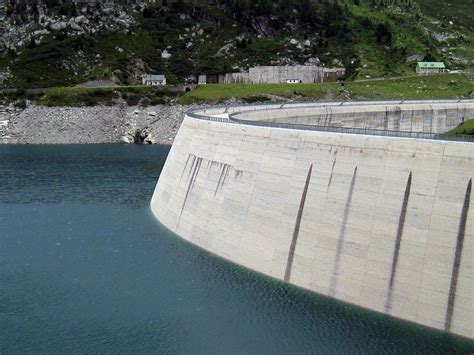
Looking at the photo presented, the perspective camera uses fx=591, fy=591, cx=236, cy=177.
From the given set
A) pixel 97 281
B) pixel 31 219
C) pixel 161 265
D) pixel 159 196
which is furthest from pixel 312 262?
pixel 31 219

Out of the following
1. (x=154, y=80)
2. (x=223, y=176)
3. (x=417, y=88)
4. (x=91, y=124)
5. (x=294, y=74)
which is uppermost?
(x=223, y=176)

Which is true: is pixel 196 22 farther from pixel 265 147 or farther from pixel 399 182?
pixel 399 182

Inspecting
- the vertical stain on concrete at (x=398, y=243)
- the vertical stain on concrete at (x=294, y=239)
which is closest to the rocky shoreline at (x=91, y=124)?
the vertical stain on concrete at (x=294, y=239)

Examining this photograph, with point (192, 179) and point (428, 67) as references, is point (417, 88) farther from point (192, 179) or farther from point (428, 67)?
point (192, 179)

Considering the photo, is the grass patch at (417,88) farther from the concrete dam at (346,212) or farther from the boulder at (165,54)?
the concrete dam at (346,212)

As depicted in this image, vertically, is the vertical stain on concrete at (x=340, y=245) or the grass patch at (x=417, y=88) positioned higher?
the vertical stain on concrete at (x=340, y=245)

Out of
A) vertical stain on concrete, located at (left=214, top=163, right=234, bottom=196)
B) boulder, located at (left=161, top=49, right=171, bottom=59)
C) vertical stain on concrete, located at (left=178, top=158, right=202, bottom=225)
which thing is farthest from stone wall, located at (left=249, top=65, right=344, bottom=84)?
vertical stain on concrete, located at (left=214, top=163, right=234, bottom=196)

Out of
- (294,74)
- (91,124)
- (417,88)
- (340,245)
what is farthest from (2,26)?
(340,245)
